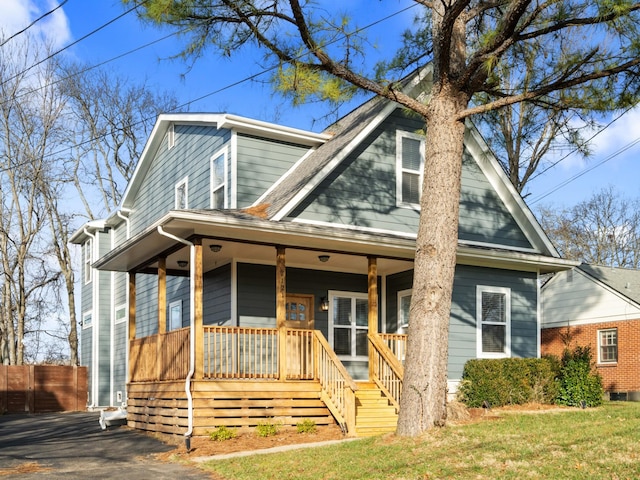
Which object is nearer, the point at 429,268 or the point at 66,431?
the point at 429,268

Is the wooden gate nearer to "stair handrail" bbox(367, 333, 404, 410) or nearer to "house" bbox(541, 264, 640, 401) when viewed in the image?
"stair handrail" bbox(367, 333, 404, 410)

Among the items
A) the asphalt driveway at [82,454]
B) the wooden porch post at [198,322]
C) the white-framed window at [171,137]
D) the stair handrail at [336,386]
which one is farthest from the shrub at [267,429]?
the white-framed window at [171,137]

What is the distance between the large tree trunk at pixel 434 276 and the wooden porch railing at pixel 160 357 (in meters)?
4.20

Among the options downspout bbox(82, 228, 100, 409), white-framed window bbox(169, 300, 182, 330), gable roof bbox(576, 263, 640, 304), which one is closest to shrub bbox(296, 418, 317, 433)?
white-framed window bbox(169, 300, 182, 330)

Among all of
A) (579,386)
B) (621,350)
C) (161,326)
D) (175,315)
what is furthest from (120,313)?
(621,350)

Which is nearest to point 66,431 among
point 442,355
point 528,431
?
point 442,355

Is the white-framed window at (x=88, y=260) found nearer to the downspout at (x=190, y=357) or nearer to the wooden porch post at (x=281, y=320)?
the downspout at (x=190, y=357)

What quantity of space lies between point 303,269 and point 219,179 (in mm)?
2789

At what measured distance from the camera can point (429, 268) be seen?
37.4 feet

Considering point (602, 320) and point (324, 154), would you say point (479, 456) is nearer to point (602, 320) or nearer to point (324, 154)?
point (324, 154)

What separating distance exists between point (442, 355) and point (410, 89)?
755 centimetres

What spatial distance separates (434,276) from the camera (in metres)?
11.4

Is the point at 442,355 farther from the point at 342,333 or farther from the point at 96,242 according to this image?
the point at 96,242

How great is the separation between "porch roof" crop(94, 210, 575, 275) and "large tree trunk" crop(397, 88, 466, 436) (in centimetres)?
280
